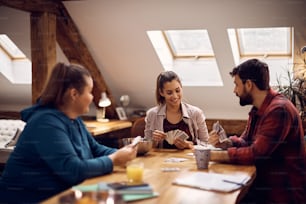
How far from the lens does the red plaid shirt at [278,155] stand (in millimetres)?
1953

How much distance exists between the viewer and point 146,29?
3.70 meters

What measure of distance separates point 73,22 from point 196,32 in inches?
43.0

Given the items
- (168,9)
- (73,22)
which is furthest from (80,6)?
(168,9)

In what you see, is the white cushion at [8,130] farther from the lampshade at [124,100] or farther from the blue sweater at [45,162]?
the blue sweater at [45,162]

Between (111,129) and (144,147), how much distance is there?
181 centimetres

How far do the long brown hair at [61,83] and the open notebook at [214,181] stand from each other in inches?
21.7

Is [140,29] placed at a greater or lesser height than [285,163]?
greater

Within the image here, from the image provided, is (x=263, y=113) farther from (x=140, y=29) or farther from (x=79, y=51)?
(x=79, y=51)

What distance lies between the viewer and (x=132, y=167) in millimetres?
1594

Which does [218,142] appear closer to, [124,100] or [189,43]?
[189,43]

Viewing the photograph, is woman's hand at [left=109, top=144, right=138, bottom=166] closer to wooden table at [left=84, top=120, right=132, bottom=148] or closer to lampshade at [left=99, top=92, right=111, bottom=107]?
wooden table at [left=84, top=120, right=132, bottom=148]

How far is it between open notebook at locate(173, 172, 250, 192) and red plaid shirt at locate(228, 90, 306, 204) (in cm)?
22

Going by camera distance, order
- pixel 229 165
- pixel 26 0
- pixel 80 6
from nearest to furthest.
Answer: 1. pixel 229 165
2. pixel 26 0
3. pixel 80 6

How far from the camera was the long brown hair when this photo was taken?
1752mm
